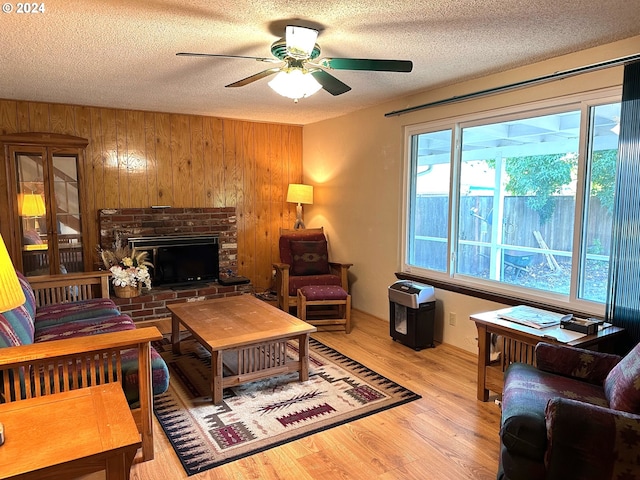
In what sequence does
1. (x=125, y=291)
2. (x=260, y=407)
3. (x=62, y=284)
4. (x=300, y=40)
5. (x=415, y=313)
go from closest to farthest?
(x=300, y=40) < (x=260, y=407) < (x=62, y=284) < (x=415, y=313) < (x=125, y=291)

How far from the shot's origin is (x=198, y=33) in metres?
2.46

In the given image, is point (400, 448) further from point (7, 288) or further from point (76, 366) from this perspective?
point (7, 288)

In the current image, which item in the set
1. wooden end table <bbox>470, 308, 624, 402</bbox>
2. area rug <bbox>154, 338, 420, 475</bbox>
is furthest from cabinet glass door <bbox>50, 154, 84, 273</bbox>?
wooden end table <bbox>470, 308, 624, 402</bbox>

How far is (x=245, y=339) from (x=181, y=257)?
2533 millimetres

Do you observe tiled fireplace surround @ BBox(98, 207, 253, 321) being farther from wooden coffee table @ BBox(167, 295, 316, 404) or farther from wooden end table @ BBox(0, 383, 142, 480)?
wooden end table @ BBox(0, 383, 142, 480)

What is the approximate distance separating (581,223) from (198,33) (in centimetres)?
273

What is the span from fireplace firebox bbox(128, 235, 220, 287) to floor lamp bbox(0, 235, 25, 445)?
3569 millimetres

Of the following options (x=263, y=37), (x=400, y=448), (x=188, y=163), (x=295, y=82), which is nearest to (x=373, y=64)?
(x=295, y=82)

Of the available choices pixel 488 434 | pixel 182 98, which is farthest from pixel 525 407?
pixel 182 98

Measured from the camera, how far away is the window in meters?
2.79

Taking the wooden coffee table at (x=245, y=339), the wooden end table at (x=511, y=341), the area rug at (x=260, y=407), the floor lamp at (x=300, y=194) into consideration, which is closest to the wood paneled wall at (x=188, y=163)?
the floor lamp at (x=300, y=194)

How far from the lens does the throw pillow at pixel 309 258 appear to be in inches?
188

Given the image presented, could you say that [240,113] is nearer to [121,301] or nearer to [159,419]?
[121,301]

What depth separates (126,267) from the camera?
4.32m
